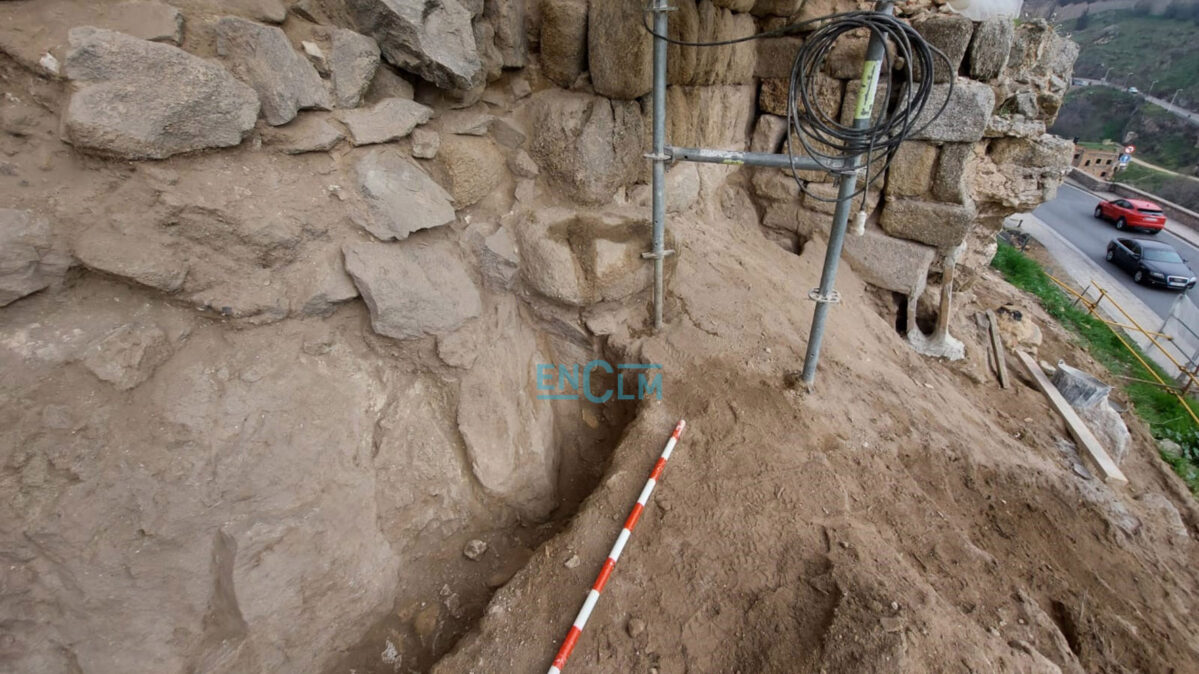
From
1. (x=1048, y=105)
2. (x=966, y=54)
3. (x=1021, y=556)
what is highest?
(x=966, y=54)

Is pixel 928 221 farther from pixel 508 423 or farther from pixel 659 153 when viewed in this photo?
pixel 508 423

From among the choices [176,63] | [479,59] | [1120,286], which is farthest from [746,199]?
[1120,286]

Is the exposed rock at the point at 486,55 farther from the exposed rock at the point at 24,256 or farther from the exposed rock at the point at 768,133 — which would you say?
the exposed rock at the point at 768,133

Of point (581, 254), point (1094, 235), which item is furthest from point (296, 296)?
point (1094, 235)

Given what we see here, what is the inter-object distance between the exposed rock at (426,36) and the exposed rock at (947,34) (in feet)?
10.6

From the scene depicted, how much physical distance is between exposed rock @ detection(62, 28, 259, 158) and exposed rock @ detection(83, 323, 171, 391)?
2.00 feet

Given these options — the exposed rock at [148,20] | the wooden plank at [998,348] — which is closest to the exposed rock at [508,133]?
the exposed rock at [148,20]

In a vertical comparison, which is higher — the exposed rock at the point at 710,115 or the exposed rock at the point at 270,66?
the exposed rock at the point at 270,66

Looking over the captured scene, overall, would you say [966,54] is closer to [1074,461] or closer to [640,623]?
A: [1074,461]

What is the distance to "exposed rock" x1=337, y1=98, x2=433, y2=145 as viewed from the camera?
7.24 ft

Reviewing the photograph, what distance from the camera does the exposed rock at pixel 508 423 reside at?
2.61m

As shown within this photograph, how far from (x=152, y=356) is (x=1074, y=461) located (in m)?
5.82

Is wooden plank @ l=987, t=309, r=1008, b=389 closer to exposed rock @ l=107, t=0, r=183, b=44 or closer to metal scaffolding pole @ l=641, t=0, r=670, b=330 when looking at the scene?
metal scaffolding pole @ l=641, t=0, r=670, b=330

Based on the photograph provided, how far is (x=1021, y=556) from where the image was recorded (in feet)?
7.91
